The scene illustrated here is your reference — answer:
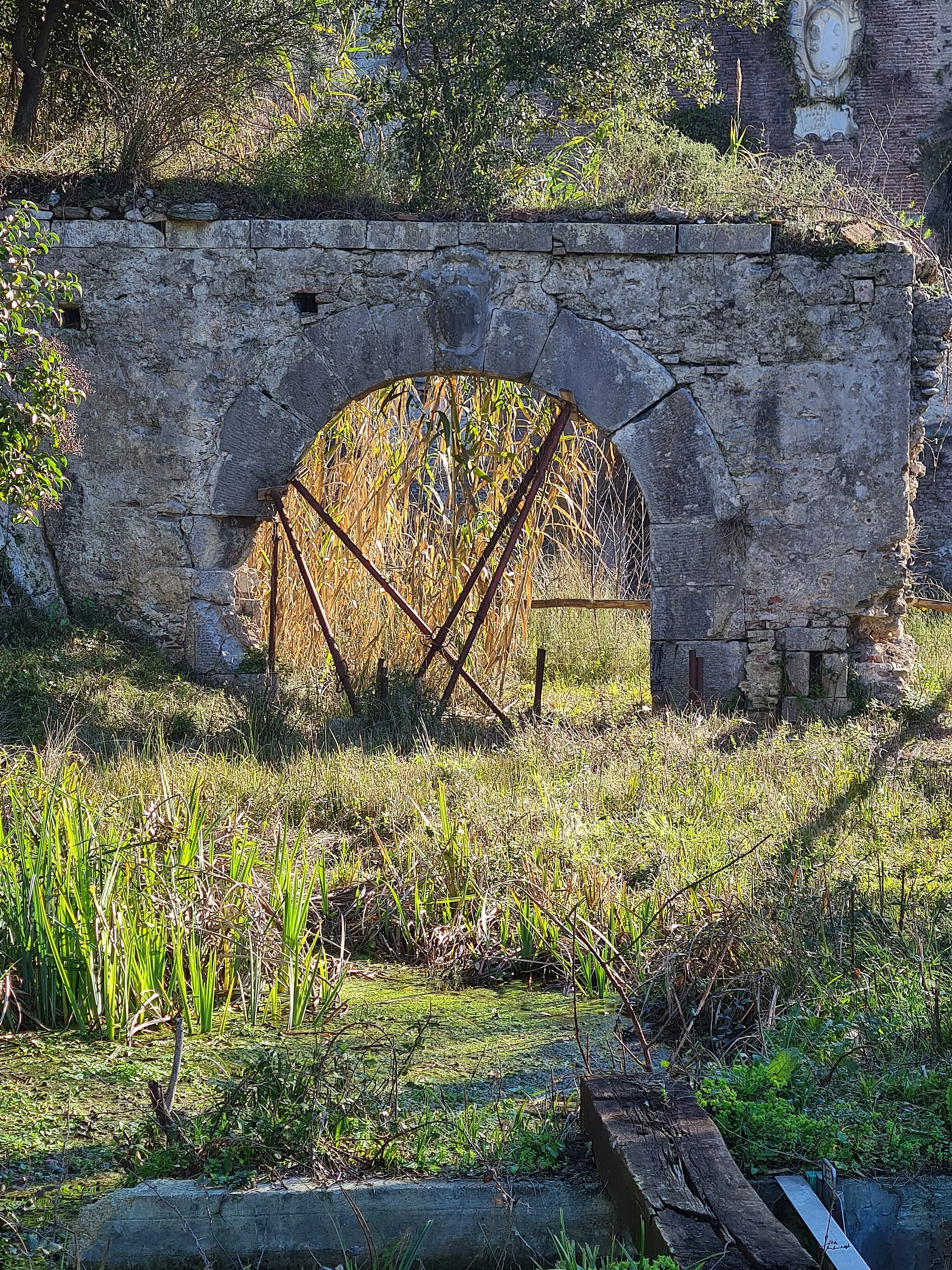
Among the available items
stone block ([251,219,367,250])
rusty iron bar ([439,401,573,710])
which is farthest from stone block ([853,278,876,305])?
stone block ([251,219,367,250])

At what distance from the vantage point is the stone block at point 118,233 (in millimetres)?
6828

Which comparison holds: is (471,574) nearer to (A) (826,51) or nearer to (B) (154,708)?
(B) (154,708)

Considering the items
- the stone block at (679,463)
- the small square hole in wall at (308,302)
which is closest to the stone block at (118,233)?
the small square hole in wall at (308,302)

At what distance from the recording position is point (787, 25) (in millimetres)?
17609

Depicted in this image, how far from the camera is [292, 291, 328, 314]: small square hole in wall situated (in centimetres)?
681

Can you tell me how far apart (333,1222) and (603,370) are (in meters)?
5.10

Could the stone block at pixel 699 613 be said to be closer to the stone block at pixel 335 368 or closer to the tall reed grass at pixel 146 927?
the stone block at pixel 335 368

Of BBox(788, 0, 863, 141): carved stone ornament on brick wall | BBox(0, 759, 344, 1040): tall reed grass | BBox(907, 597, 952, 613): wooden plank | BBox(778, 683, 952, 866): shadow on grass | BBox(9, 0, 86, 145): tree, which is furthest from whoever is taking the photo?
BBox(788, 0, 863, 141): carved stone ornament on brick wall

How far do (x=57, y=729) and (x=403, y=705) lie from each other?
1.95m

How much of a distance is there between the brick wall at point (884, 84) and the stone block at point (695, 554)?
1293 centimetres

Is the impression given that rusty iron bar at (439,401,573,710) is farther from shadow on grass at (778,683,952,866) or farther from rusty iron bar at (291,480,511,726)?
shadow on grass at (778,683,952,866)

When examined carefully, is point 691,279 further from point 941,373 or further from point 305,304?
point 305,304

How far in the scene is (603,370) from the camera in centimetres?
670

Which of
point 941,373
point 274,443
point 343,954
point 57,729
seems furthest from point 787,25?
point 343,954
